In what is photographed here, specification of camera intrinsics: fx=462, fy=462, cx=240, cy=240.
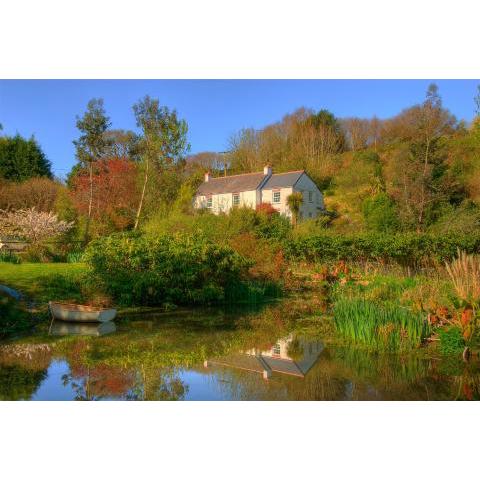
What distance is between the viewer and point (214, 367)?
301 inches

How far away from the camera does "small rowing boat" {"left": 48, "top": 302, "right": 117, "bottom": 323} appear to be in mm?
11297

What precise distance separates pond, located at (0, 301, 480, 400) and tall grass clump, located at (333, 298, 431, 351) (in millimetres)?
376

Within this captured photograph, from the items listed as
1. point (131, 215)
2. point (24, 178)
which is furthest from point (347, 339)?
point (24, 178)

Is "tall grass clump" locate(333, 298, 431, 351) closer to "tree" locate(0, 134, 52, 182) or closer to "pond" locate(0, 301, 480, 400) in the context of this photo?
"pond" locate(0, 301, 480, 400)

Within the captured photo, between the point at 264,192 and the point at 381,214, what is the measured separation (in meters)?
12.2

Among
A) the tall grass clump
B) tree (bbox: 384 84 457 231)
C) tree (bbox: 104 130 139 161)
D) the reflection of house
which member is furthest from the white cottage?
the reflection of house

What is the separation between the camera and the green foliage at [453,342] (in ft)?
27.1

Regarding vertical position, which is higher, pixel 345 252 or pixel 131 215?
pixel 131 215

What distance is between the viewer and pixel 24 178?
4016cm

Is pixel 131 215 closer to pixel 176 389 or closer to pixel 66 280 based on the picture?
pixel 66 280

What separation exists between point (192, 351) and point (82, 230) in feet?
73.9

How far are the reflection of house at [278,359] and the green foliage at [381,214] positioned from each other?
2114cm

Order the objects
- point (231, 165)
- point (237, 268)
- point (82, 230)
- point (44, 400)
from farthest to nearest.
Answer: point (231, 165) < point (82, 230) < point (237, 268) < point (44, 400)

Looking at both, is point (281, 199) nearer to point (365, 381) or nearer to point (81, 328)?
point (81, 328)
